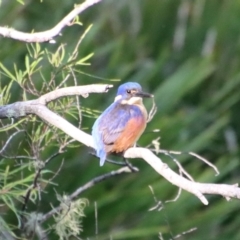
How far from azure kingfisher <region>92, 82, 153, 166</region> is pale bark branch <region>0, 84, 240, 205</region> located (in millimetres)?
499

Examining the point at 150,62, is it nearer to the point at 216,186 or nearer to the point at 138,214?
the point at 138,214

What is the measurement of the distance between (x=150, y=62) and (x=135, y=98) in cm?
206

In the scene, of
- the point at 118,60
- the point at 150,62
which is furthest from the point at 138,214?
the point at 150,62

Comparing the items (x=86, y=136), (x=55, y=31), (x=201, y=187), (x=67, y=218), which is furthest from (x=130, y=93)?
(x=201, y=187)

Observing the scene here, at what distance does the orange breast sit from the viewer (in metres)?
2.99

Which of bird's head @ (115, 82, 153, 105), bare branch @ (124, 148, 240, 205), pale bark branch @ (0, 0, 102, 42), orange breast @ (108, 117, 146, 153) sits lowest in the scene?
orange breast @ (108, 117, 146, 153)

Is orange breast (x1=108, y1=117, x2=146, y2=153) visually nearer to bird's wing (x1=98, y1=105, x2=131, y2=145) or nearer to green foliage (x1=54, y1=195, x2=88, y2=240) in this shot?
bird's wing (x1=98, y1=105, x2=131, y2=145)

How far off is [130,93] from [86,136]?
3.01 feet

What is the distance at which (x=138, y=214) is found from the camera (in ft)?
12.9

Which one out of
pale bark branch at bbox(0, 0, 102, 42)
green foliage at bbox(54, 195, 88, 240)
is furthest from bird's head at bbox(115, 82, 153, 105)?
pale bark branch at bbox(0, 0, 102, 42)

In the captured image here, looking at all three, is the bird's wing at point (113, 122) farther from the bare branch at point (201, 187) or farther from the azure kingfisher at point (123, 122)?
the bare branch at point (201, 187)

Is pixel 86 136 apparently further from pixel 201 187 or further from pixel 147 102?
pixel 147 102

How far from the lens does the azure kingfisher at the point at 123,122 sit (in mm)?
3010

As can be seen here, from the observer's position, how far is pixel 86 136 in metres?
2.32
